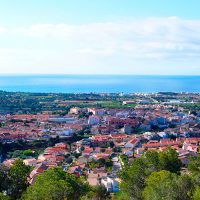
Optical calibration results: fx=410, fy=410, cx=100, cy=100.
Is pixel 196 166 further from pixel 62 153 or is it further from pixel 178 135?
pixel 178 135

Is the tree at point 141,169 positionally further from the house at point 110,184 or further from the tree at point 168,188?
the house at point 110,184

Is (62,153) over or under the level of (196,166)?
under

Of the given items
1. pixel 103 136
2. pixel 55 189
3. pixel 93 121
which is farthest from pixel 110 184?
pixel 93 121

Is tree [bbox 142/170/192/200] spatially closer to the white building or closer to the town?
the town

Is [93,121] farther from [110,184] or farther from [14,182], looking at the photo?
[14,182]

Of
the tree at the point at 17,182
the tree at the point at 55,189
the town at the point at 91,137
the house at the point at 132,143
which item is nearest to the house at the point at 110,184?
the town at the point at 91,137

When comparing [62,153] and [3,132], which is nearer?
[62,153]

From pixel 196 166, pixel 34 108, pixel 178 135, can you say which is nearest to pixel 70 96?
pixel 34 108
